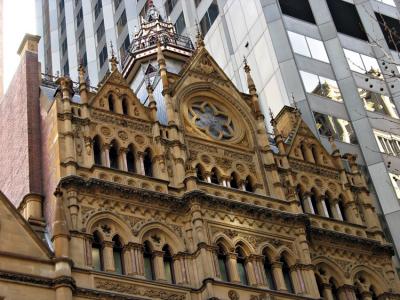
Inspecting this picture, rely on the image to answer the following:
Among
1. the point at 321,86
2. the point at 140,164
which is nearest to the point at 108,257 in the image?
the point at 140,164

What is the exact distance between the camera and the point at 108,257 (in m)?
32.9

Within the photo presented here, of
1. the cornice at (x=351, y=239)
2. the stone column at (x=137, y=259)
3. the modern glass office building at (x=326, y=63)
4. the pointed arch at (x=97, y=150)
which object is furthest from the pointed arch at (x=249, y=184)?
the modern glass office building at (x=326, y=63)

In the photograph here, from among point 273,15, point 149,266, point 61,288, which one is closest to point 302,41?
point 273,15

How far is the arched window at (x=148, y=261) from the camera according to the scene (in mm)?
33650

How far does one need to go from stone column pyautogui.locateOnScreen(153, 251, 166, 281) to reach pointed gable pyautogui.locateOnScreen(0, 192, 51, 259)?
14.2ft

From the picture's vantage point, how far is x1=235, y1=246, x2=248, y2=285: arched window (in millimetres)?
35250

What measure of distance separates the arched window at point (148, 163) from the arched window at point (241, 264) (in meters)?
4.69

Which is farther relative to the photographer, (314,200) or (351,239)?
(314,200)

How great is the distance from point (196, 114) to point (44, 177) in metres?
8.07

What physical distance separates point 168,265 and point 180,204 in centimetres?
251

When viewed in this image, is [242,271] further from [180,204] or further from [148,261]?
[148,261]

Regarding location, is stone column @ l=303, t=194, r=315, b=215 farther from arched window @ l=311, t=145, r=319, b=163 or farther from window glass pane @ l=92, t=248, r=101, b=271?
window glass pane @ l=92, t=248, r=101, b=271

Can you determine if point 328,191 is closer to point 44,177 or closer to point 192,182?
point 192,182

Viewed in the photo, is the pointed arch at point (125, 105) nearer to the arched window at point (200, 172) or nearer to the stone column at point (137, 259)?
the arched window at point (200, 172)
